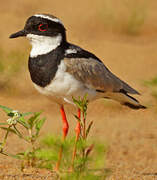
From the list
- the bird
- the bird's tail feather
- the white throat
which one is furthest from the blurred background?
the white throat

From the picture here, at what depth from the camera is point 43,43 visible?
3.87 meters

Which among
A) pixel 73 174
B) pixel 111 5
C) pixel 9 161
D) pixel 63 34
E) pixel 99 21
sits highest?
pixel 111 5

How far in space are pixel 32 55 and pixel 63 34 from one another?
326 millimetres

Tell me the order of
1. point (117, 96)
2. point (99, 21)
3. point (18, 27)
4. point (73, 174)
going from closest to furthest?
point (73, 174) → point (117, 96) → point (18, 27) → point (99, 21)

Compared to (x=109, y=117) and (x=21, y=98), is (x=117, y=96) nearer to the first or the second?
(x=109, y=117)

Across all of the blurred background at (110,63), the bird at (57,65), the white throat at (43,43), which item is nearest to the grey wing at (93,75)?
the bird at (57,65)

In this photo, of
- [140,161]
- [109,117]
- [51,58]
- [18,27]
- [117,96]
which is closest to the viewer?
[51,58]

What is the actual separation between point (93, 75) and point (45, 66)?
497 mm

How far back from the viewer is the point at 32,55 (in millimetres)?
3867

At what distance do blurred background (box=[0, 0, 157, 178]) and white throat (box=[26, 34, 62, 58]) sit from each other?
95cm

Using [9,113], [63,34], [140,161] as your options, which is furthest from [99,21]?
[9,113]

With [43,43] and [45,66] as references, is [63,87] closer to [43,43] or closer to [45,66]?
[45,66]

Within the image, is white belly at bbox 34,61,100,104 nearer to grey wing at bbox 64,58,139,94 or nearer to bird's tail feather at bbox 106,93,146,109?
grey wing at bbox 64,58,139,94

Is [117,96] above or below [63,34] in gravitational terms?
below
